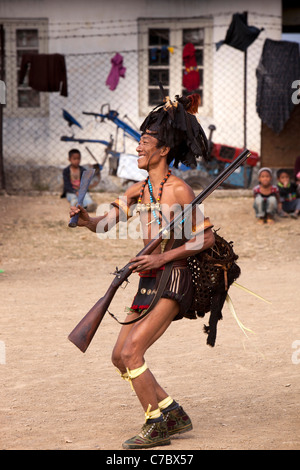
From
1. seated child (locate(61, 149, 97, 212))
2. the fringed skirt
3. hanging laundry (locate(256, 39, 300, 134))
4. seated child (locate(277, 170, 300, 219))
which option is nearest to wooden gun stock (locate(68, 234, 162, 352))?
the fringed skirt

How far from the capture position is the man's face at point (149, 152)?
390cm

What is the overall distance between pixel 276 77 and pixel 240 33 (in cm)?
104

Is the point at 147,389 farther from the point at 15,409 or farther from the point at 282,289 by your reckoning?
the point at 282,289

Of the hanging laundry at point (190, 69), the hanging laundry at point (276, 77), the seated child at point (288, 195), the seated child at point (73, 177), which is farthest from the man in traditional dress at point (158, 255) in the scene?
the hanging laundry at point (190, 69)

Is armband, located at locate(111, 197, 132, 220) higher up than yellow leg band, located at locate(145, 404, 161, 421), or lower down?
higher up

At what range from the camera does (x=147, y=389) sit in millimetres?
3615

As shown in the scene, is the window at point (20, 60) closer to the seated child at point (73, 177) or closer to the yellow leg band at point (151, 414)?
the seated child at point (73, 177)

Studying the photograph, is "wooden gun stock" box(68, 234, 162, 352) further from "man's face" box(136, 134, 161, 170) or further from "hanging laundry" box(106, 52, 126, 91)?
"hanging laundry" box(106, 52, 126, 91)

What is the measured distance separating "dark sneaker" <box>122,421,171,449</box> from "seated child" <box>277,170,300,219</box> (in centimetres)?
842

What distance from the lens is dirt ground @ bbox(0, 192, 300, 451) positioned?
385 centimetres

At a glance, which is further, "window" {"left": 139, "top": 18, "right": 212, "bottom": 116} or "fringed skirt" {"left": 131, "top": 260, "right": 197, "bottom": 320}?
"window" {"left": 139, "top": 18, "right": 212, "bottom": 116}

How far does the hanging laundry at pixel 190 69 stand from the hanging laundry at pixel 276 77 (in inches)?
45.7

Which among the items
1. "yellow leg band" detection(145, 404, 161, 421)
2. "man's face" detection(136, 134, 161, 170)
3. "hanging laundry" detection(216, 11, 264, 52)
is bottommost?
"yellow leg band" detection(145, 404, 161, 421)

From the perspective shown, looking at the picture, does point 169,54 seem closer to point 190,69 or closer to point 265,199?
point 190,69
